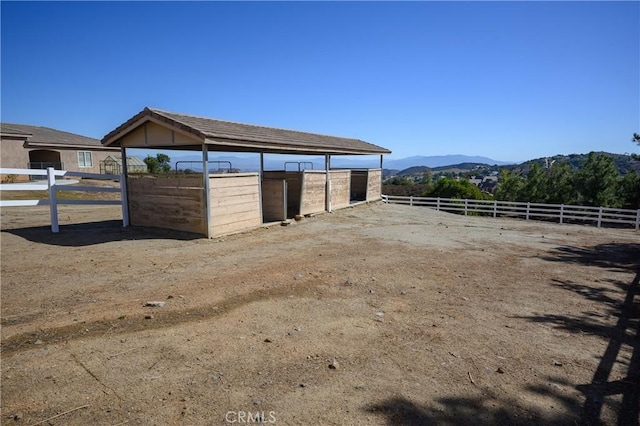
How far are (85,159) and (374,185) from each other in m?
24.5

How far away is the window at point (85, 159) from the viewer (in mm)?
29219

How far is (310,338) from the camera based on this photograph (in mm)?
4047

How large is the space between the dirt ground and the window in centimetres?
2471

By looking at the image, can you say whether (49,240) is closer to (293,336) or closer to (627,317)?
(293,336)

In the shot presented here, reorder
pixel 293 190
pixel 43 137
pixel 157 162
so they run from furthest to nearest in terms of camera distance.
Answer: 1. pixel 157 162
2. pixel 43 137
3. pixel 293 190

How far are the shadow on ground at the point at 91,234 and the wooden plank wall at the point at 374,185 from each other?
517 inches

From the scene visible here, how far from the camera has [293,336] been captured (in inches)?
161

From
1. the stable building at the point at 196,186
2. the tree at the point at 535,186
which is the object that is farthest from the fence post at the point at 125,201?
the tree at the point at 535,186

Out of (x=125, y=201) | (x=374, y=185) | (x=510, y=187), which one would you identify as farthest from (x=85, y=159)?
(x=510, y=187)

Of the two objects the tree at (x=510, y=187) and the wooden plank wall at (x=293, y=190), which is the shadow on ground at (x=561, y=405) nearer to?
the wooden plank wall at (x=293, y=190)

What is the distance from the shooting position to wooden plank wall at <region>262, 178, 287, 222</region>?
13078 mm

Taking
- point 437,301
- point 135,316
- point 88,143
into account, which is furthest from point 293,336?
point 88,143

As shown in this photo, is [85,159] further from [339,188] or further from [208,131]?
[208,131]

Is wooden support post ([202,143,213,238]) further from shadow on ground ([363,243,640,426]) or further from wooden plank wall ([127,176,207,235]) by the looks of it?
shadow on ground ([363,243,640,426])
